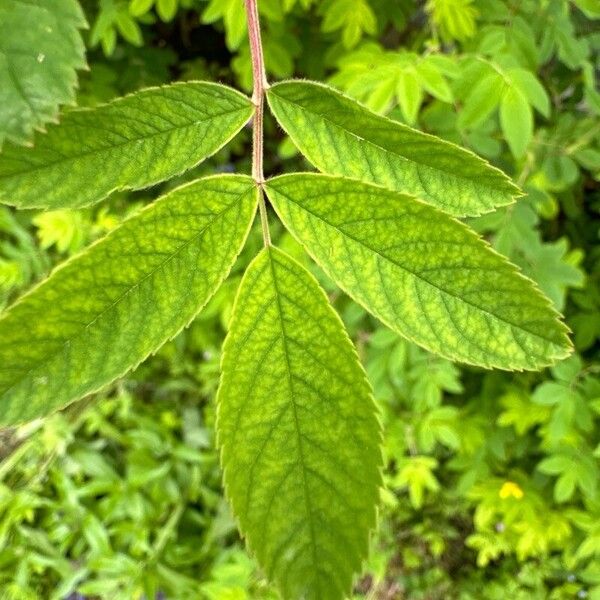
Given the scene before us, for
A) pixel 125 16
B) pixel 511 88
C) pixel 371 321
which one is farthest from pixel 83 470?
pixel 511 88

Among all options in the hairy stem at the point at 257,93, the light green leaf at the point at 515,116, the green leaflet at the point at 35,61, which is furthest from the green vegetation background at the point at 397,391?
the green leaflet at the point at 35,61

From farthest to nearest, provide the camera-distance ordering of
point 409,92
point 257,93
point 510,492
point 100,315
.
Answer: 1. point 510,492
2. point 409,92
3. point 257,93
4. point 100,315

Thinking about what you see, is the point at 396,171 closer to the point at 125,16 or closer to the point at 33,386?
the point at 33,386

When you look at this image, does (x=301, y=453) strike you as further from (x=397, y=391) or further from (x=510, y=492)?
(x=510, y=492)

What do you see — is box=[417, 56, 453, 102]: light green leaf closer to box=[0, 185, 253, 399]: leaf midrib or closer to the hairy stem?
the hairy stem

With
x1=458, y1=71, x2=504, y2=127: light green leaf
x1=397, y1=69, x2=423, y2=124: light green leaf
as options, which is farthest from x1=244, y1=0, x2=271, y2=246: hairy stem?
x1=458, y1=71, x2=504, y2=127: light green leaf

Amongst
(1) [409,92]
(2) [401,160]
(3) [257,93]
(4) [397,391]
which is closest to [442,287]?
(2) [401,160]
